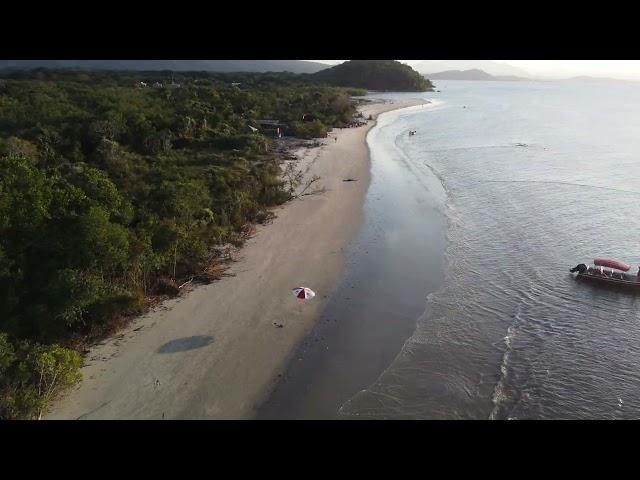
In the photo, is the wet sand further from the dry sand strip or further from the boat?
the boat

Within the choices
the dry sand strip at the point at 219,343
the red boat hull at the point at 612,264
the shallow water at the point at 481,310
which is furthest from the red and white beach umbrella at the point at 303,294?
the red boat hull at the point at 612,264

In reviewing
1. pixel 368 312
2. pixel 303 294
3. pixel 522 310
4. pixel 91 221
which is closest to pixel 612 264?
pixel 522 310

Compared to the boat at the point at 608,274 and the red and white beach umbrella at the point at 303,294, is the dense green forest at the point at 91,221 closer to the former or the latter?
the red and white beach umbrella at the point at 303,294

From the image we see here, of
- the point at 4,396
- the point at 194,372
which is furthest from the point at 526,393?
the point at 4,396

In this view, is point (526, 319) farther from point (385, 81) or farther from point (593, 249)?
point (385, 81)

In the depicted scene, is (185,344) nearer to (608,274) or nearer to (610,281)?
(610,281)

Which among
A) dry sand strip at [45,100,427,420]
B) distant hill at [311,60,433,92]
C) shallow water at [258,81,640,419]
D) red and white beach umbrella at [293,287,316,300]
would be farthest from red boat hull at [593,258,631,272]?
distant hill at [311,60,433,92]
